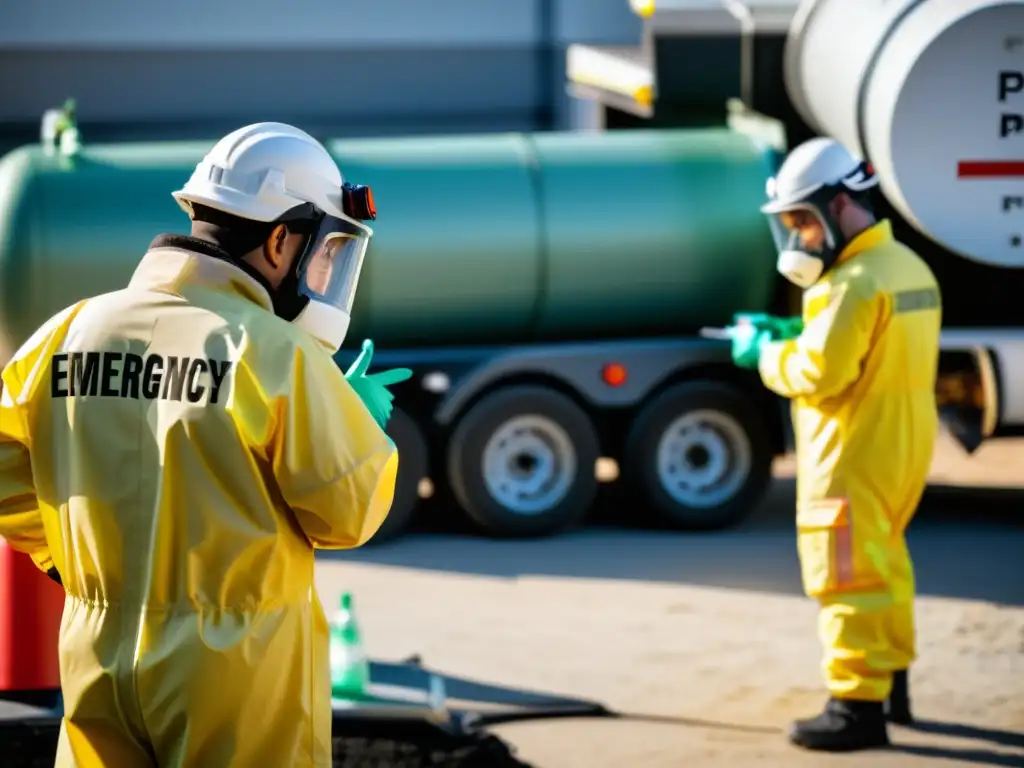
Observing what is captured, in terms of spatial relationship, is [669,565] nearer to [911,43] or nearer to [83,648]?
[911,43]

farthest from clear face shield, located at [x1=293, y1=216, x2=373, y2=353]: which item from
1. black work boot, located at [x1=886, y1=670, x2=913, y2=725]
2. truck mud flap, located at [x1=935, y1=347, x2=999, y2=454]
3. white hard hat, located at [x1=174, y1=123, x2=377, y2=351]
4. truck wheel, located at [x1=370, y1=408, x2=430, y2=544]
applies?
truck mud flap, located at [x1=935, y1=347, x2=999, y2=454]

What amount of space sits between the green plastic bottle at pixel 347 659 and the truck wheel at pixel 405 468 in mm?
3557

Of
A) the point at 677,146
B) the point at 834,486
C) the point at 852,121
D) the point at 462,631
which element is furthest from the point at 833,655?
the point at 677,146

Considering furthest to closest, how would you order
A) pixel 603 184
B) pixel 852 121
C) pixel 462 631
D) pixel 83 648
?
1. pixel 603 184
2. pixel 852 121
3. pixel 462 631
4. pixel 83 648

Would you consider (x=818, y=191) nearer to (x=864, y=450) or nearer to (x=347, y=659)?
(x=864, y=450)

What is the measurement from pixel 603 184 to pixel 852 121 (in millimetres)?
1528

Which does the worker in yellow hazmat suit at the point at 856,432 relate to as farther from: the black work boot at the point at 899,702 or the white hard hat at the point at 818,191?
the black work boot at the point at 899,702

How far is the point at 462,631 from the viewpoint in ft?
28.0

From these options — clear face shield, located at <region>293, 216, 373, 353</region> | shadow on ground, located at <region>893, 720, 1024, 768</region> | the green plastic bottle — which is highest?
clear face shield, located at <region>293, 216, 373, 353</region>

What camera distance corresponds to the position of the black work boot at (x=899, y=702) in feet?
22.9

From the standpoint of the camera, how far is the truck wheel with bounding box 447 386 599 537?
10594 mm

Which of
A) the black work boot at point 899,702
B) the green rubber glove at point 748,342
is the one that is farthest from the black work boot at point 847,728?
the green rubber glove at point 748,342

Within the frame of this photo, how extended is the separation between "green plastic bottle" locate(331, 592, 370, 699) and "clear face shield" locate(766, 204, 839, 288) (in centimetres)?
201

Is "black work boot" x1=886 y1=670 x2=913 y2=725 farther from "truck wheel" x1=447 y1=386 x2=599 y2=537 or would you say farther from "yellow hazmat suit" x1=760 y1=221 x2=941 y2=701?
"truck wheel" x1=447 y1=386 x2=599 y2=537
